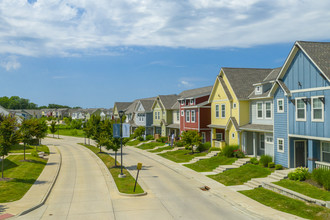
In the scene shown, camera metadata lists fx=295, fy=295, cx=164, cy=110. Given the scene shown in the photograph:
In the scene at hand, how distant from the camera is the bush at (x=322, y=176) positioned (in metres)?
18.0

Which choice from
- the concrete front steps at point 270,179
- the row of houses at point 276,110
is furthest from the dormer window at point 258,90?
the concrete front steps at point 270,179

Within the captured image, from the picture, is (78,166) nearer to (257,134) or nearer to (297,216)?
(257,134)

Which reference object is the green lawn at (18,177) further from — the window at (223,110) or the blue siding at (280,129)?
the window at (223,110)

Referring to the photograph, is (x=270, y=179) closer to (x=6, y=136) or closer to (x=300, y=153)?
(x=300, y=153)

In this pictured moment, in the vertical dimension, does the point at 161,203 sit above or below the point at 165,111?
below

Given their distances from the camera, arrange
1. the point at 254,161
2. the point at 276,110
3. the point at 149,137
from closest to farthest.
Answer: the point at 276,110, the point at 254,161, the point at 149,137

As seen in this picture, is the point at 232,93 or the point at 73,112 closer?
the point at 232,93

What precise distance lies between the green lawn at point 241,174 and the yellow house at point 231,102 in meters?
6.28

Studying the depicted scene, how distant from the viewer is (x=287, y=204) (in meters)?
16.6

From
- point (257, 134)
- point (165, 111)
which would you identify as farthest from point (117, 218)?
point (165, 111)

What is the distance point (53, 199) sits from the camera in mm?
18422

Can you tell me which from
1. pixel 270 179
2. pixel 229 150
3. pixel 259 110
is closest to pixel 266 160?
pixel 270 179

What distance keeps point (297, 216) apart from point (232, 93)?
20324mm

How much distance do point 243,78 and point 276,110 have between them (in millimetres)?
10275
